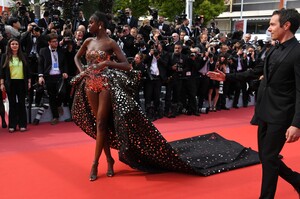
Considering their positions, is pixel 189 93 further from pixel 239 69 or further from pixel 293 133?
pixel 293 133

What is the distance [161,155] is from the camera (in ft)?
13.6

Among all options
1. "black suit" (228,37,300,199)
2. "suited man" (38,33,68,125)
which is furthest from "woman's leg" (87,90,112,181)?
"suited man" (38,33,68,125)

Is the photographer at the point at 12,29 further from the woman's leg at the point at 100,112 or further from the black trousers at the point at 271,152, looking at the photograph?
the black trousers at the point at 271,152

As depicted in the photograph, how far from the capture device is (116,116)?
3889mm

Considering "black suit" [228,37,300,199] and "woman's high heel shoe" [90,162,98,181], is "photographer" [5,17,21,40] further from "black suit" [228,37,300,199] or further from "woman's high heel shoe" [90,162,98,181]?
"black suit" [228,37,300,199]

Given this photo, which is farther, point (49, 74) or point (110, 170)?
point (49, 74)

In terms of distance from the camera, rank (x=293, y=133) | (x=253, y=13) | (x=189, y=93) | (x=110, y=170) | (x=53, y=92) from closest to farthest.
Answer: (x=293, y=133) < (x=110, y=170) < (x=53, y=92) < (x=189, y=93) < (x=253, y=13)

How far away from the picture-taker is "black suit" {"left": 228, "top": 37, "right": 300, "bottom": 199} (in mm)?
2949

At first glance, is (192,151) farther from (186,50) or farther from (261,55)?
Result: (261,55)

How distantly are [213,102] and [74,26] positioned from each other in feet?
12.7

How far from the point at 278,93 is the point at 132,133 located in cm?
167

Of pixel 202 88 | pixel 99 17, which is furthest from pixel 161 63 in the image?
pixel 99 17

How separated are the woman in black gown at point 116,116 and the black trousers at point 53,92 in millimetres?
2775

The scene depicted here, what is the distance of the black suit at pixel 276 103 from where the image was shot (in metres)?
2.95
